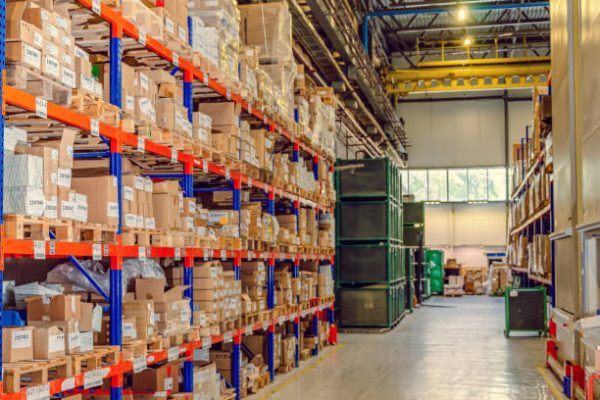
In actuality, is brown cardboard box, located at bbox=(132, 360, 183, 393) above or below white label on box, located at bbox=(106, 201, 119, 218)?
below

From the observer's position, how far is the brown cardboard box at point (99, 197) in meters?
5.47

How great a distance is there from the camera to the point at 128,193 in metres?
5.88

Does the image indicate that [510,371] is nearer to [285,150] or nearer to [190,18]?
[285,150]

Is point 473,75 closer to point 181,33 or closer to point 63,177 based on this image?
point 181,33

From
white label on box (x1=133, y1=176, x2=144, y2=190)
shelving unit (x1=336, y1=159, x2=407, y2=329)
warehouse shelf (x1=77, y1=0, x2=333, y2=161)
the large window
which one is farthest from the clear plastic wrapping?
the large window

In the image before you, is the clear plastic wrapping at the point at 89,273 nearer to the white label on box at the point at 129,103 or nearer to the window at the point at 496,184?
the white label on box at the point at 129,103

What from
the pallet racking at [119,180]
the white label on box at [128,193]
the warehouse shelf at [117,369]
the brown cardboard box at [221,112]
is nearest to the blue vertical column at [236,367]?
the pallet racking at [119,180]

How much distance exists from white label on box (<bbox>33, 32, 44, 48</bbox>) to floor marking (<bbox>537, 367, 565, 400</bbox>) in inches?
254

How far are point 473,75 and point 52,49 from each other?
2134cm

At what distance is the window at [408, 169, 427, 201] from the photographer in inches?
1309

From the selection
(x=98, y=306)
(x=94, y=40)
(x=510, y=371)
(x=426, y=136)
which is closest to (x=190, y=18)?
(x=94, y=40)

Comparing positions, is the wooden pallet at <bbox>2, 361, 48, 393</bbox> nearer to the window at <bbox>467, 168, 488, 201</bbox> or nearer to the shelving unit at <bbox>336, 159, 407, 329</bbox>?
the shelving unit at <bbox>336, 159, 407, 329</bbox>

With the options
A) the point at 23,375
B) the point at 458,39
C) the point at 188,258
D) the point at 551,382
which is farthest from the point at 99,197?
the point at 458,39

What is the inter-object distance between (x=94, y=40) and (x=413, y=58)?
25797mm
